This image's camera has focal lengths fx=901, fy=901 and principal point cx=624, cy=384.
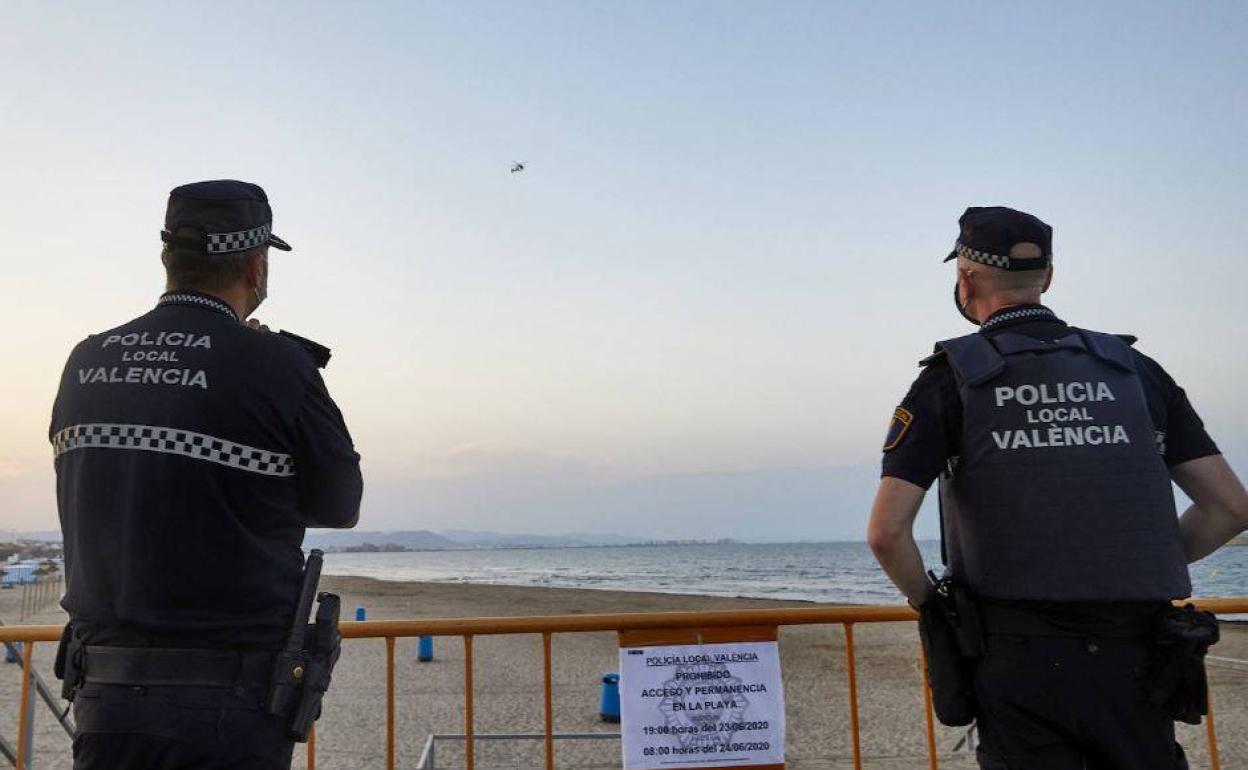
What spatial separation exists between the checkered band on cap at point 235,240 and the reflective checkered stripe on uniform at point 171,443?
0.56 m

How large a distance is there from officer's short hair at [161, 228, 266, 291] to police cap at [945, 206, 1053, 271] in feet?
7.49

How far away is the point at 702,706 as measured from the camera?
377 centimetres

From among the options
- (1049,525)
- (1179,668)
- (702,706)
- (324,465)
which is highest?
(324,465)

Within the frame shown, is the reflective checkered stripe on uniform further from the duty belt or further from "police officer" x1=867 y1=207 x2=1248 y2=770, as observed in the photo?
"police officer" x1=867 y1=207 x2=1248 y2=770

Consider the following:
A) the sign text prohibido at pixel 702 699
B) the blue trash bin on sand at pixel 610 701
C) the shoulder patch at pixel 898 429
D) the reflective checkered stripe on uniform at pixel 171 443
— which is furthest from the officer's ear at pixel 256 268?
the blue trash bin on sand at pixel 610 701

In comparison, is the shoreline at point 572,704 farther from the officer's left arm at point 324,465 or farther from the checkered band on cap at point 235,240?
the checkered band on cap at point 235,240

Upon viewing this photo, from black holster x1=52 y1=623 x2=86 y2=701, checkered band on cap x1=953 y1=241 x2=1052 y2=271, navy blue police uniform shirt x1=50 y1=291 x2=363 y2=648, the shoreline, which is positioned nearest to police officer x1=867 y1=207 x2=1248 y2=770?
checkered band on cap x1=953 y1=241 x2=1052 y2=271

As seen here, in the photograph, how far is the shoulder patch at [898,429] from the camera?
2.66 m

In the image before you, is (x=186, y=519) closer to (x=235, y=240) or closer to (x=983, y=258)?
(x=235, y=240)

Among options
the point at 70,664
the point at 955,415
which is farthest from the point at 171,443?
the point at 955,415

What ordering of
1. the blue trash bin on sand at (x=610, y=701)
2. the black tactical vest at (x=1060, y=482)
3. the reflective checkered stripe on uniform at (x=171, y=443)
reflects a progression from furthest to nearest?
the blue trash bin on sand at (x=610, y=701), the black tactical vest at (x=1060, y=482), the reflective checkered stripe on uniform at (x=171, y=443)

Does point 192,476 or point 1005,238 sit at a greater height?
point 1005,238

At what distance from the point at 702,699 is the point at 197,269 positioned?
2.56 meters

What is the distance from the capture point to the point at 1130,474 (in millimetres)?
2598
